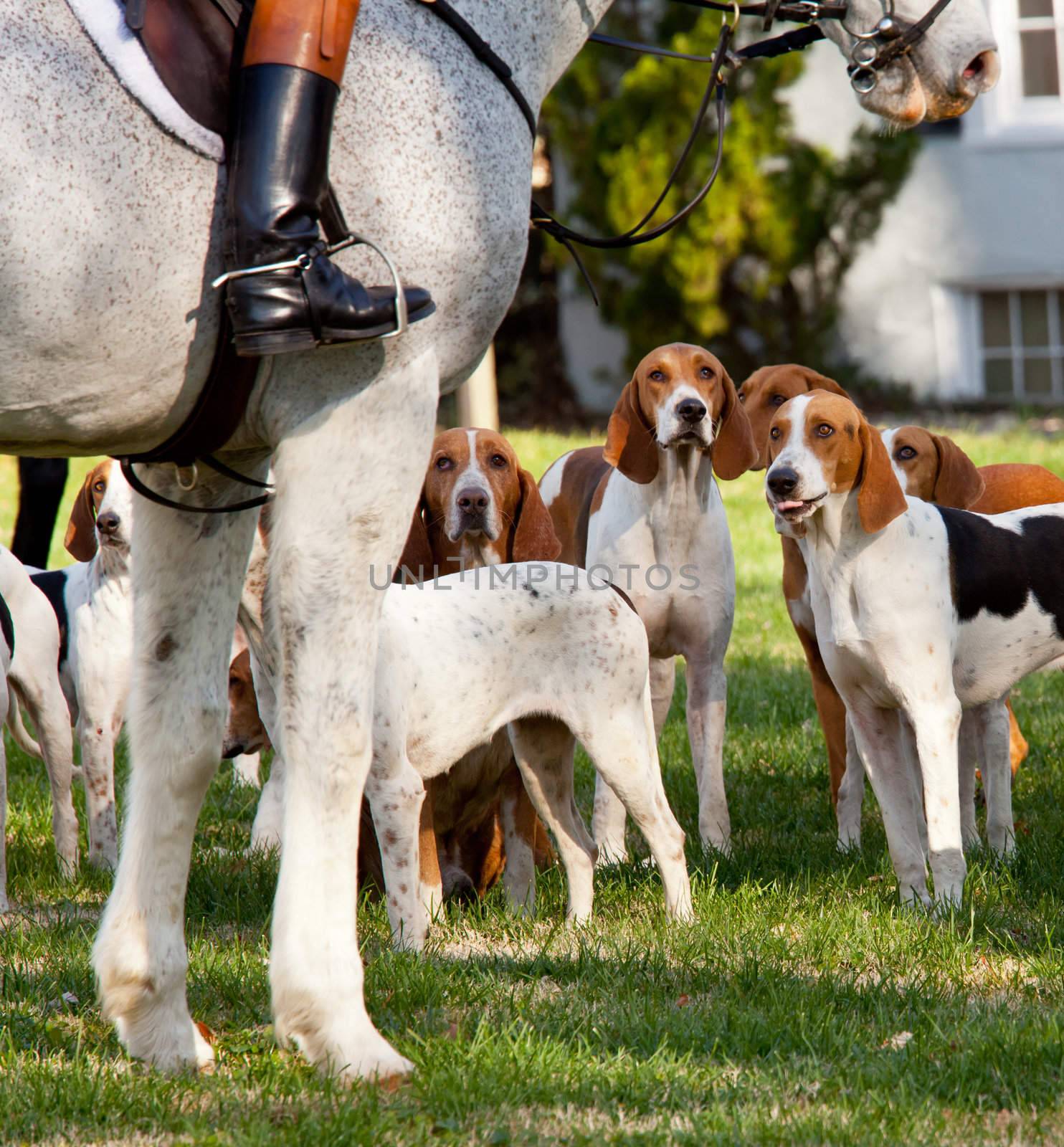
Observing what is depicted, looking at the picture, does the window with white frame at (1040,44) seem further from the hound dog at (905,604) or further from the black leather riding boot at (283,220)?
the black leather riding boot at (283,220)

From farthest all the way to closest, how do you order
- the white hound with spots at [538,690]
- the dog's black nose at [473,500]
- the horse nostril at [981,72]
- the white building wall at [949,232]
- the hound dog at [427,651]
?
1. the white building wall at [949,232]
2. the dog's black nose at [473,500]
3. the hound dog at [427,651]
4. the white hound with spots at [538,690]
5. the horse nostril at [981,72]

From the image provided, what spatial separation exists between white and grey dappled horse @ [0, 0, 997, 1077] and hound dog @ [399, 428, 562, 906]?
5.17 feet

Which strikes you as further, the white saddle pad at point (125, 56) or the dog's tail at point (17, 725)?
the dog's tail at point (17, 725)

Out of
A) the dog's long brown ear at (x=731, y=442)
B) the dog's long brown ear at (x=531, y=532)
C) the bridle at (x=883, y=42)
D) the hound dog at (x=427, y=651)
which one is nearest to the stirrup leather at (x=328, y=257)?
the bridle at (x=883, y=42)

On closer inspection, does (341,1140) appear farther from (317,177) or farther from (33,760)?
(33,760)

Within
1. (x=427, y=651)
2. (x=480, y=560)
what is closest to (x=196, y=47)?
(x=427, y=651)

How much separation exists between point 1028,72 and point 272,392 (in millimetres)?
15244

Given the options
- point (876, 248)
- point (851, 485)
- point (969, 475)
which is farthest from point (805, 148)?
point (851, 485)

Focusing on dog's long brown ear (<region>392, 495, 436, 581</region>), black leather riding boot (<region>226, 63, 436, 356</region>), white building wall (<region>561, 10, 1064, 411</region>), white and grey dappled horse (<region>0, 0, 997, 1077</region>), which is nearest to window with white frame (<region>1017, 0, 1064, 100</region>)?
white building wall (<region>561, 10, 1064, 411</region>)

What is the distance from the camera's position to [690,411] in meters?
5.71

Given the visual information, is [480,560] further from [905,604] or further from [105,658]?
[905,604]

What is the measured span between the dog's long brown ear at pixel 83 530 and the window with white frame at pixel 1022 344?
13461 millimetres

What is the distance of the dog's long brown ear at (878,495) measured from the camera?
4613 mm

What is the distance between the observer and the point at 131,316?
9.46ft
